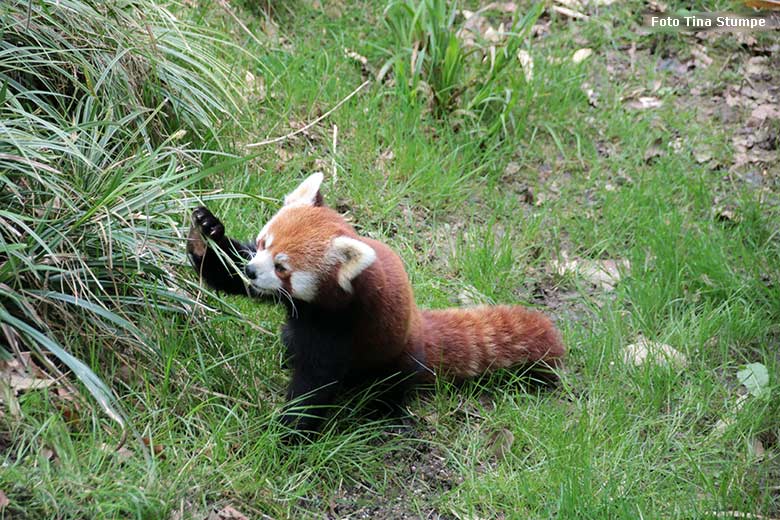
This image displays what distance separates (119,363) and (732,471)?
90.5 inches

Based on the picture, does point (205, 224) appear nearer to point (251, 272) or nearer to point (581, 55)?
point (251, 272)

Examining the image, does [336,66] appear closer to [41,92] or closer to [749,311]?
[41,92]

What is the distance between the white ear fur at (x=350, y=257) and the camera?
312 centimetres

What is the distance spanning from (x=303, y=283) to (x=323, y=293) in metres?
0.09

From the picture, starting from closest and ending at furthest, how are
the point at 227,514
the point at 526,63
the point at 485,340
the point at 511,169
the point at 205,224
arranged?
1. the point at 227,514
2. the point at 205,224
3. the point at 485,340
4. the point at 511,169
5. the point at 526,63

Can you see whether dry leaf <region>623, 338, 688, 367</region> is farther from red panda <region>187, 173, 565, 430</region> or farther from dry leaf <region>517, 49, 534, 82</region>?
dry leaf <region>517, 49, 534, 82</region>

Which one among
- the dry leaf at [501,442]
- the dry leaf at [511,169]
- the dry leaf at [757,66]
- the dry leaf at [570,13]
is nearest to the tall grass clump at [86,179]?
the dry leaf at [501,442]

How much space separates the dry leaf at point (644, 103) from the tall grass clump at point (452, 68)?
86 centimetres

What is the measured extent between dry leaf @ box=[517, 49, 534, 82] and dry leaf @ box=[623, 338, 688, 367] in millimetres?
2093

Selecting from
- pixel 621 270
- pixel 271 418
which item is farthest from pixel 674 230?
pixel 271 418

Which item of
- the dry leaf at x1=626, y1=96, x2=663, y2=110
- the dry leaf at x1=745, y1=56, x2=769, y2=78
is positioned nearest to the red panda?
the dry leaf at x1=626, y1=96, x2=663, y2=110

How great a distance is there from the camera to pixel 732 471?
A: 317 centimetres

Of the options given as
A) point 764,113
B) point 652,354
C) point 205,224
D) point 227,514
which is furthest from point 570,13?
point 227,514

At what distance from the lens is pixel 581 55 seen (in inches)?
226
